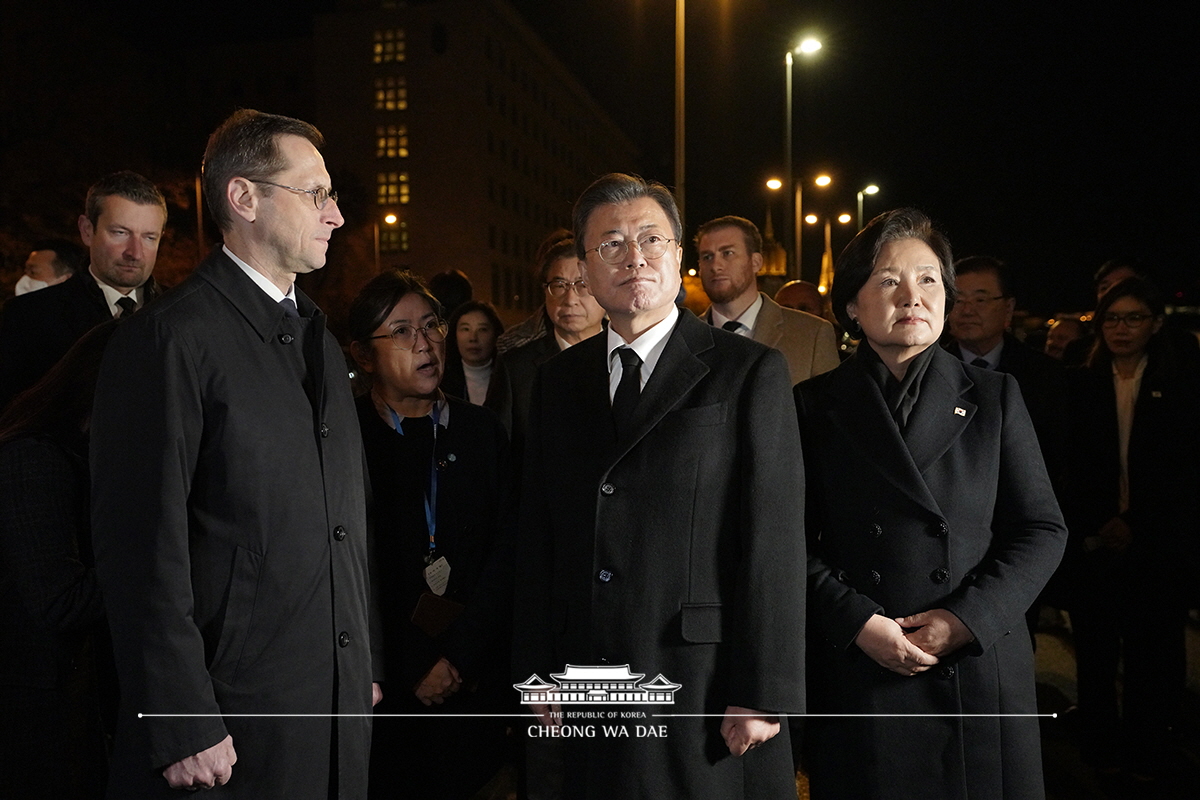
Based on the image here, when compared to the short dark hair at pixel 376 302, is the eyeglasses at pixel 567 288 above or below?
above

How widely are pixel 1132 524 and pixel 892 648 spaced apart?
290 centimetres

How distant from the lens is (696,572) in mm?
2635

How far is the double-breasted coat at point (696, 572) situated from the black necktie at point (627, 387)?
0.05 meters

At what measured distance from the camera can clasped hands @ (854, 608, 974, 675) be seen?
9.15 feet

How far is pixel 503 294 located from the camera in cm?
6309

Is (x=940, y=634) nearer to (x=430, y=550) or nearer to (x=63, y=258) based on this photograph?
(x=430, y=550)

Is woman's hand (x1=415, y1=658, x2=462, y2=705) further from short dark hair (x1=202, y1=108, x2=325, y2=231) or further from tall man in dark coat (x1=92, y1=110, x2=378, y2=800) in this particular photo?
short dark hair (x1=202, y1=108, x2=325, y2=231)

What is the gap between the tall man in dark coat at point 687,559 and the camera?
2588 mm

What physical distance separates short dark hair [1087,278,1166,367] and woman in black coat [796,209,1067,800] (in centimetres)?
258

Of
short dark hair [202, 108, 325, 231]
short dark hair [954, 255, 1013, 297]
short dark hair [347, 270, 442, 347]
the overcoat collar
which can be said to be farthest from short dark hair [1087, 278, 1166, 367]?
short dark hair [202, 108, 325, 231]

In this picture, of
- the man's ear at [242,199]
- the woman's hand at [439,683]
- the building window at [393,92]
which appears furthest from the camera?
the building window at [393,92]

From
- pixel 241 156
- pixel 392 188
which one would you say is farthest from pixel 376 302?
pixel 392 188

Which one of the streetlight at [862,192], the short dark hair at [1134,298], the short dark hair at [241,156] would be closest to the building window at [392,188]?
the streetlight at [862,192]

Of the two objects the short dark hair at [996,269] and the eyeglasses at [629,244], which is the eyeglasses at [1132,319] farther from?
the eyeglasses at [629,244]
